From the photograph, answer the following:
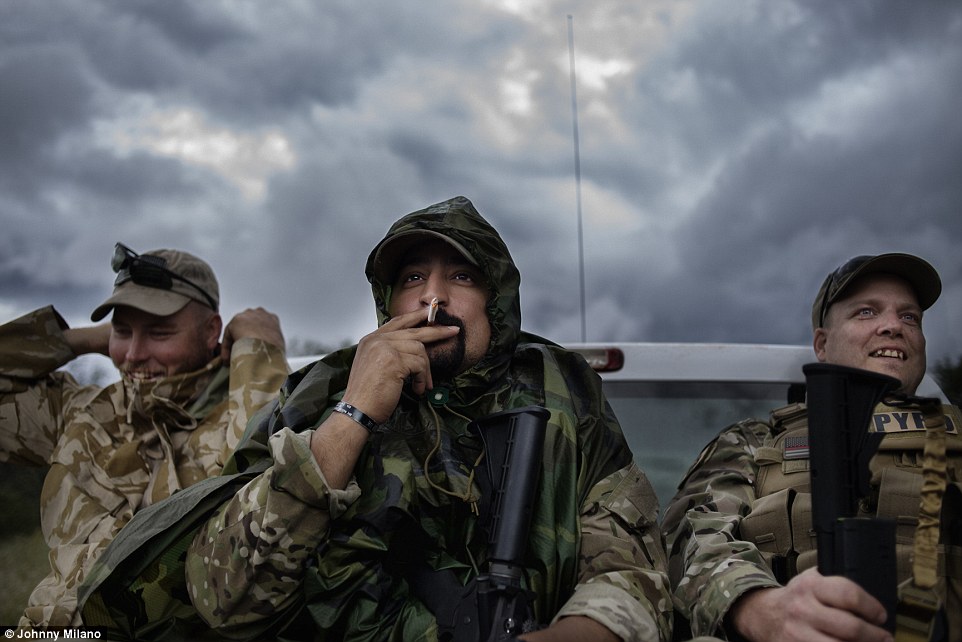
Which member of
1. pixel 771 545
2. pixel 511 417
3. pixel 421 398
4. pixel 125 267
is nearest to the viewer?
pixel 511 417

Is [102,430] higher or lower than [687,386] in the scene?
lower

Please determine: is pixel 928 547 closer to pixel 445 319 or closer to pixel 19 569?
pixel 445 319

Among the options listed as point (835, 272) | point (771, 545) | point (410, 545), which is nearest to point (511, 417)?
point (410, 545)

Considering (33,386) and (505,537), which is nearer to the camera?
(505,537)

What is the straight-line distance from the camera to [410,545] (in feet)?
7.98

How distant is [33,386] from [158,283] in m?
0.81

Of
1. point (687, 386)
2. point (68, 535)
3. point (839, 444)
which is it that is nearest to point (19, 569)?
point (68, 535)

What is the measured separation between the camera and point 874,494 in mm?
2582

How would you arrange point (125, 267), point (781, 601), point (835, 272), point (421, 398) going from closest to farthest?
point (781, 601) → point (421, 398) → point (835, 272) → point (125, 267)

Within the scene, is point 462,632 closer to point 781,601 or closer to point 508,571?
point 508,571

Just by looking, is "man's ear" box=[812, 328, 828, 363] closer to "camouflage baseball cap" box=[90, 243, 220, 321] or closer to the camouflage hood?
the camouflage hood

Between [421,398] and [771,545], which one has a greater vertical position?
[421,398]

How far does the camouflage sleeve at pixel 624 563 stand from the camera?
6.99 ft

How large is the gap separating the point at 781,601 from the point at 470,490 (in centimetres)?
92
